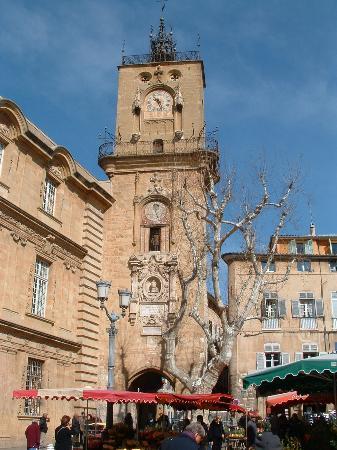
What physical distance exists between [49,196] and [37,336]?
5.97 meters

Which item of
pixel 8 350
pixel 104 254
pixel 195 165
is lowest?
pixel 8 350

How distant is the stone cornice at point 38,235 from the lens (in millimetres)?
20103

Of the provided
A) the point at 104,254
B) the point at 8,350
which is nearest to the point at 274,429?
the point at 8,350

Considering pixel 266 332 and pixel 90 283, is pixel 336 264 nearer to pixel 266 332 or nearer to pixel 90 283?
pixel 266 332

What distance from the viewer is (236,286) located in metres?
33.7

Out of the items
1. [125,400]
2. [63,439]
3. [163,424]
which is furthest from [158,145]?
[63,439]

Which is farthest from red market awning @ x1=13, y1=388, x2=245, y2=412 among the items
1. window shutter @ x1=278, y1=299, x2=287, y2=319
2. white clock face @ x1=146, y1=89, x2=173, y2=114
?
white clock face @ x1=146, y1=89, x2=173, y2=114

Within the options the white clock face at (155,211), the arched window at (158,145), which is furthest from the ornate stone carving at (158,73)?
the white clock face at (155,211)

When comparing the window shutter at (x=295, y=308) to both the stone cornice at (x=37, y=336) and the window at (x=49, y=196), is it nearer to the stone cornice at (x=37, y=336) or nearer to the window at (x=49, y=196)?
the stone cornice at (x=37, y=336)

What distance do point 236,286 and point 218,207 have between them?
39.5ft

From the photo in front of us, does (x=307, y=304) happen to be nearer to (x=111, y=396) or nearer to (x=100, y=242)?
(x=100, y=242)

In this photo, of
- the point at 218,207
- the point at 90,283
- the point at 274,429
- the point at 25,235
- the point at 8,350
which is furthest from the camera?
the point at 90,283

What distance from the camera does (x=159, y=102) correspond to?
30.6 metres

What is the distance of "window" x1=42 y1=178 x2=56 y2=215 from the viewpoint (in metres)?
23.2
